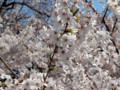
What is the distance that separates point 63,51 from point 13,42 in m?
3.62

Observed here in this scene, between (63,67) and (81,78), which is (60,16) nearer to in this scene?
(63,67)

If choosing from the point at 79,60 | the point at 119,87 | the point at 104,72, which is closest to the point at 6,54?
the point at 79,60

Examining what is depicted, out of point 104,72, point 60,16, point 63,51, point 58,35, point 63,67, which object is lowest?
point 104,72

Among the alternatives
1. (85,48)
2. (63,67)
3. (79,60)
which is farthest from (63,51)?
(79,60)

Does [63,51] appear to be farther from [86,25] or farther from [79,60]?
[79,60]

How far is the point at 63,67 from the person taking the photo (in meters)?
2.62

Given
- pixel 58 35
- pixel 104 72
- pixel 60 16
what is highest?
pixel 60 16

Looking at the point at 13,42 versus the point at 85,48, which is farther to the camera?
the point at 13,42

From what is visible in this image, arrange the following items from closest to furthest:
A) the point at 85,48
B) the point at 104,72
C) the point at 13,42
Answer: the point at 85,48, the point at 104,72, the point at 13,42

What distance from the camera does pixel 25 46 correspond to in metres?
5.16

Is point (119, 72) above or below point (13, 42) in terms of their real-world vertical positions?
below

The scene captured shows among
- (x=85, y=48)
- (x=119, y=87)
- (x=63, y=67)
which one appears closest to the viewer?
(x=63, y=67)

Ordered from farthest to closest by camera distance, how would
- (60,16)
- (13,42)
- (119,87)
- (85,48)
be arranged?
(13,42), (85,48), (119,87), (60,16)

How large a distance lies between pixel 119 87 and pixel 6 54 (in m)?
3.40
